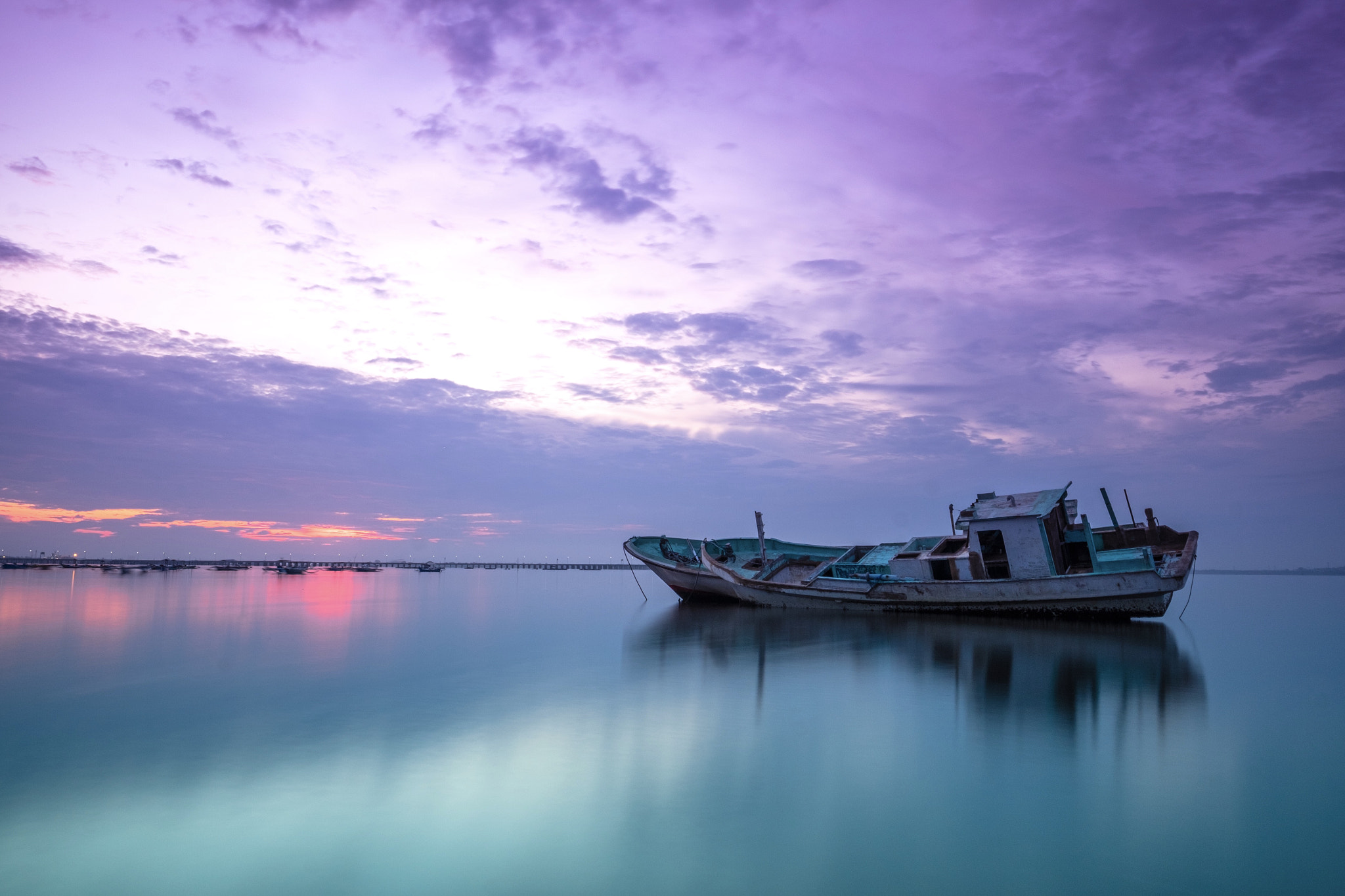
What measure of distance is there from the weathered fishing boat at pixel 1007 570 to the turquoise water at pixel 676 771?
2.52 meters

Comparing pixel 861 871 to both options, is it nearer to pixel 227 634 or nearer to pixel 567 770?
pixel 567 770

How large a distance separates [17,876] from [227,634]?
77.8ft

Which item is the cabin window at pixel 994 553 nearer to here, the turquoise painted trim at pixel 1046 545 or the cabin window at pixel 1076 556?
the turquoise painted trim at pixel 1046 545

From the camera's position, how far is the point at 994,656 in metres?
20.8

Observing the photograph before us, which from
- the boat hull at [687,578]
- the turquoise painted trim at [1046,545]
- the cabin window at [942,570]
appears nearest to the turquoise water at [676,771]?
the turquoise painted trim at [1046,545]

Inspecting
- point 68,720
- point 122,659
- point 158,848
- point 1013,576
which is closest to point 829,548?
point 1013,576

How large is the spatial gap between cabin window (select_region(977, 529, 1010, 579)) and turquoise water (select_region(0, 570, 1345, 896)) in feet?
14.9

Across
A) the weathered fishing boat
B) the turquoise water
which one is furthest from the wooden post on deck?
the turquoise water

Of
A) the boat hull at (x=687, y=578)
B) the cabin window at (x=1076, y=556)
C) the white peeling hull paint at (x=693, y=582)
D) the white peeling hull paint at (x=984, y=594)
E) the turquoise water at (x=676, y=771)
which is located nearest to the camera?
the turquoise water at (x=676, y=771)

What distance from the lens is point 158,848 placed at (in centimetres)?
754

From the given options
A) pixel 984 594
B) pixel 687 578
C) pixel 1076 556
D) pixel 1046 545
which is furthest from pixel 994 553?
pixel 687 578

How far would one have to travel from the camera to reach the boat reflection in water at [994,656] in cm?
1439

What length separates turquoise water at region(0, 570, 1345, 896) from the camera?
711 cm

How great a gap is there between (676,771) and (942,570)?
21.5 meters
